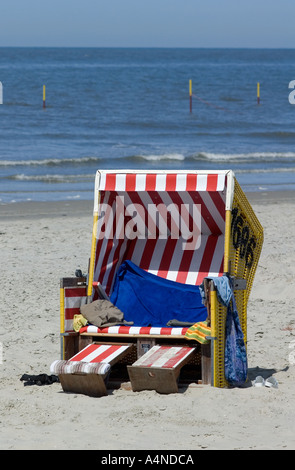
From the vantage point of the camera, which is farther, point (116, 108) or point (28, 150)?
point (116, 108)

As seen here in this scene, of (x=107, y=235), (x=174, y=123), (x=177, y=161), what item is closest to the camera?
(x=107, y=235)

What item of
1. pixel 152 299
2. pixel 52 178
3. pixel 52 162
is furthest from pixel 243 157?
pixel 152 299

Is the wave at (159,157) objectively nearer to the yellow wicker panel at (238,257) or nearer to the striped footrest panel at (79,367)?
the yellow wicker panel at (238,257)

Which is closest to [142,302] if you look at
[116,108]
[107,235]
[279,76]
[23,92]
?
[107,235]

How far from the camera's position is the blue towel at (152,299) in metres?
7.40

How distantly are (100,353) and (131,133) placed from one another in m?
25.1

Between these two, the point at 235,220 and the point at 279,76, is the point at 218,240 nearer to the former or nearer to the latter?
the point at 235,220

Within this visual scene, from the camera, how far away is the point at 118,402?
20.2 feet

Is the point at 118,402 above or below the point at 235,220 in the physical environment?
below

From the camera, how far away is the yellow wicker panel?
643 cm

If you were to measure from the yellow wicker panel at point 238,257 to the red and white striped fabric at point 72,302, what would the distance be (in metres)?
1.29

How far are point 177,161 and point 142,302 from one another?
17114 millimetres

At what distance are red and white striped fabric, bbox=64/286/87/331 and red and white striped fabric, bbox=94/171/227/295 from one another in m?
0.29

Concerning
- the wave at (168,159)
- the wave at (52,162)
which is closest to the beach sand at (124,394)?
the wave at (52,162)
